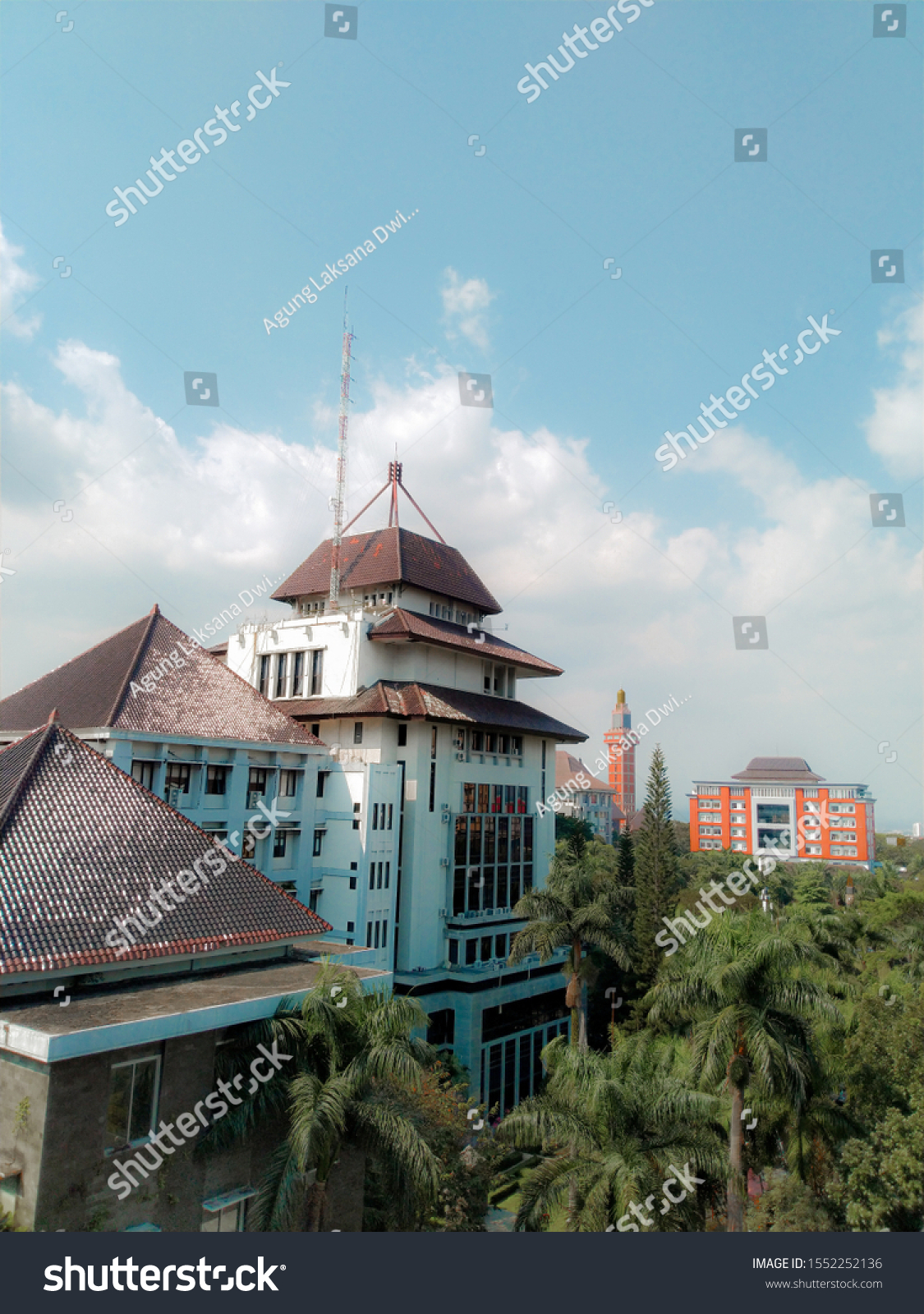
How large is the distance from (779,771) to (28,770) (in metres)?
107

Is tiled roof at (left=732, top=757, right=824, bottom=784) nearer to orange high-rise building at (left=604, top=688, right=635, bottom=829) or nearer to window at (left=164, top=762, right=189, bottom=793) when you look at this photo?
orange high-rise building at (left=604, top=688, right=635, bottom=829)

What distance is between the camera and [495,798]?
1335 inches

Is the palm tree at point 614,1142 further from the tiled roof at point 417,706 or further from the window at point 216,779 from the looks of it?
the tiled roof at point 417,706

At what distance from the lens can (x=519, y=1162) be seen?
24719 millimetres

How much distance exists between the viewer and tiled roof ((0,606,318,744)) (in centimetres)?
2322

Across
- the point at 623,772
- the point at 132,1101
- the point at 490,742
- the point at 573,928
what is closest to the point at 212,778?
the point at 490,742

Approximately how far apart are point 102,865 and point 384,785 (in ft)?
53.9

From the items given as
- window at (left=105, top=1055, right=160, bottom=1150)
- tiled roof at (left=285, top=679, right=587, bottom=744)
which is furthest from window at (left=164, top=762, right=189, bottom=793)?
window at (left=105, top=1055, right=160, bottom=1150)

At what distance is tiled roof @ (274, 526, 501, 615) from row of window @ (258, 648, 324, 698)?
12.8 ft

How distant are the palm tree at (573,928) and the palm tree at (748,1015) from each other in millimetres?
12477

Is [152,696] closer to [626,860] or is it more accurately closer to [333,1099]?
[333,1099]

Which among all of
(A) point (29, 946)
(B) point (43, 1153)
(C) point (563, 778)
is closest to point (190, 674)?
(A) point (29, 946)

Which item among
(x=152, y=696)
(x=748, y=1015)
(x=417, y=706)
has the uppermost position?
(x=417, y=706)

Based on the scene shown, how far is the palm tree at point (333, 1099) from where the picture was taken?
10.2 meters
